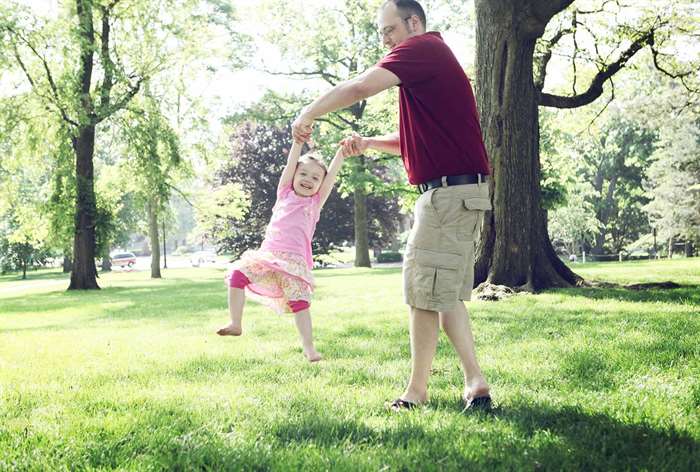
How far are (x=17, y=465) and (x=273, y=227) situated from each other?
9.04ft

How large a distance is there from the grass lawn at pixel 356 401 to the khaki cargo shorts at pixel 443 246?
0.67 meters

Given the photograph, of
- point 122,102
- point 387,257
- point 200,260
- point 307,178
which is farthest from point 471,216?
point 200,260

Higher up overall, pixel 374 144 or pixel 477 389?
pixel 374 144

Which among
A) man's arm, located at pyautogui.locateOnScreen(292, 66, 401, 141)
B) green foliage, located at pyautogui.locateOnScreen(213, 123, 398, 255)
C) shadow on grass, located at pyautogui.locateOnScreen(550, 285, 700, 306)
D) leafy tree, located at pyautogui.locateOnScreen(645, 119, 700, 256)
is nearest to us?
man's arm, located at pyautogui.locateOnScreen(292, 66, 401, 141)

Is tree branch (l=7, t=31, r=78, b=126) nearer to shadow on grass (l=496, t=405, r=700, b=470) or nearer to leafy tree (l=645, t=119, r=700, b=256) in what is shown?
shadow on grass (l=496, t=405, r=700, b=470)

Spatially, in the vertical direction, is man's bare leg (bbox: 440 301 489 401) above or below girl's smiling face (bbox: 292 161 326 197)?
below

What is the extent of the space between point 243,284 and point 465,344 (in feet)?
7.29

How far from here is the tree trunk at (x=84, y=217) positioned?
21.2 m

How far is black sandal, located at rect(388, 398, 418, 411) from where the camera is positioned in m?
3.45

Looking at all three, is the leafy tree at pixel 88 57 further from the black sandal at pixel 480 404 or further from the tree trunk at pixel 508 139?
the black sandal at pixel 480 404

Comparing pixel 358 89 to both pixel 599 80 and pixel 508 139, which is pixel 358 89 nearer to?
pixel 508 139

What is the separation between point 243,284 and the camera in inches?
199

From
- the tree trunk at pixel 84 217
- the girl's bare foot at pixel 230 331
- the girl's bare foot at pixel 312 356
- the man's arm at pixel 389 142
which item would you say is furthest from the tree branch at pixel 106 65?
the man's arm at pixel 389 142

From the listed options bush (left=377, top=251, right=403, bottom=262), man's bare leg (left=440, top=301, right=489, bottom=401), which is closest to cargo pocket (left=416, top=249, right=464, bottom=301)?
man's bare leg (left=440, top=301, right=489, bottom=401)
